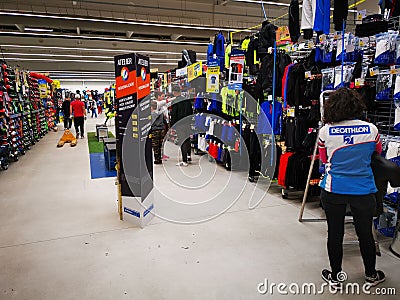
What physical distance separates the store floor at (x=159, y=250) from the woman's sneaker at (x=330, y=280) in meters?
0.08

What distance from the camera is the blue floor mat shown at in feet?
19.9

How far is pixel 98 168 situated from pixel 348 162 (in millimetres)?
5586

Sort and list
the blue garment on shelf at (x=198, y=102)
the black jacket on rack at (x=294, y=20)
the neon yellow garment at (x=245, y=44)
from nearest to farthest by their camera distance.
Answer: the black jacket on rack at (x=294, y=20), the neon yellow garment at (x=245, y=44), the blue garment on shelf at (x=198, y=102)

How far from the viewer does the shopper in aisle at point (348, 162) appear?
2121 mm

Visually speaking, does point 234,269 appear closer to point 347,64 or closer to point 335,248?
point 335,248

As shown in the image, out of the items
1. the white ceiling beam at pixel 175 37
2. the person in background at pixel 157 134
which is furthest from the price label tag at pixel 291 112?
the white ceiling beam at pixel 175 37

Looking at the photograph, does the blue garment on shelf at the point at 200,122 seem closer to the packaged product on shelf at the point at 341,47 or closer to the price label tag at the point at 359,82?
the packaged product on shelf at the point at 341,47

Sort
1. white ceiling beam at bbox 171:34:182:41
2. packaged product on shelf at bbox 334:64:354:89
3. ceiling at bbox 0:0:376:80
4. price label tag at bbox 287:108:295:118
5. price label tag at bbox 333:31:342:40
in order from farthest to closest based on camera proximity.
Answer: white ceiling beam at bbox 171:34:182:41 → ceiling at bbox 0:0:376:80 → price label tag at bbox 287:108:295:118 → price label tag at bbox 333:31:342:40 → packaged product on shelf at bbox 334:64:354:89

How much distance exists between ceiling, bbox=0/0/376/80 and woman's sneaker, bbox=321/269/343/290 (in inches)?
343

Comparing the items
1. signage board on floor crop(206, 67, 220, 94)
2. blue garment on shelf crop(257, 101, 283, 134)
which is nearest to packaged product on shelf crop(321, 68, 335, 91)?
blue garment on shelf crop(257, 101, 283, 134)

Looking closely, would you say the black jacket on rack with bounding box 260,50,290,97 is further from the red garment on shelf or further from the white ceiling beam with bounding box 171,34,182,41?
the white ceiling beam with bounding box 171,34,182,41

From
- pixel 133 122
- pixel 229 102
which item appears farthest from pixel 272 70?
pixel 133 122

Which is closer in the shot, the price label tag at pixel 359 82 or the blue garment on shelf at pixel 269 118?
the price label tag at pixel 359 82

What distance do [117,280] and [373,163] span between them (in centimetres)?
221
